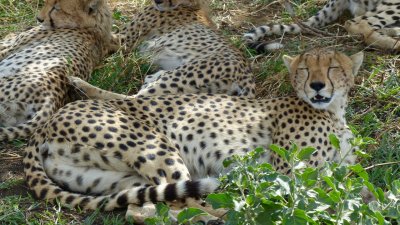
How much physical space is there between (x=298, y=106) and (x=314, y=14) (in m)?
2.45

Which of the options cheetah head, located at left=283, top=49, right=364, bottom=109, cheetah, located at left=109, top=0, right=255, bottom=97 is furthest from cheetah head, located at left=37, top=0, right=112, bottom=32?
cheetah head, located at left=283, top=49, right=364, bottom=109

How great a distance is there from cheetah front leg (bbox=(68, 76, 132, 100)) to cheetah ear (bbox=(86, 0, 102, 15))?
3.39 ft

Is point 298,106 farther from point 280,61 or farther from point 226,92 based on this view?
point 280,61

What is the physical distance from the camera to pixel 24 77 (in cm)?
Result: 508

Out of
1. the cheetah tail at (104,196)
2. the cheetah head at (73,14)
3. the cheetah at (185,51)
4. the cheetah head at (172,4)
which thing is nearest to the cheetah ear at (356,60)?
the cheetah at (185,51)

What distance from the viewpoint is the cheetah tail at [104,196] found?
379 centimetres

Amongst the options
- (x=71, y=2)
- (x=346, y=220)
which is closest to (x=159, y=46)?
(x=71, y=2)

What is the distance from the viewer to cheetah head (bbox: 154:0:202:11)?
6230 mm

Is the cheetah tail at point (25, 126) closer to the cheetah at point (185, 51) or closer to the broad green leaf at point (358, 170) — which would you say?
the cheetah at point (185, 51)

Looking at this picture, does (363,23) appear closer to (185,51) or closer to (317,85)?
(185,51)

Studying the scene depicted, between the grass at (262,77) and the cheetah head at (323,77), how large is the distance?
44 centimetres

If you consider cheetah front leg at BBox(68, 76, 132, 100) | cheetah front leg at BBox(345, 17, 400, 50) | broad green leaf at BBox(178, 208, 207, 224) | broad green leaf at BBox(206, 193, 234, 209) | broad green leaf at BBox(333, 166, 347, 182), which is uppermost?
broad green leaf at BBox(333, 166, 347, 182)

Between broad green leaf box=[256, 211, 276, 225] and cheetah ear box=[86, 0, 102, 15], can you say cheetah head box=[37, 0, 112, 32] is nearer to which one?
cheetah ear box=[86, 0, 102, 15]

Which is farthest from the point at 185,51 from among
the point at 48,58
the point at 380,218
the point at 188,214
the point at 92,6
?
the point at 380,218
